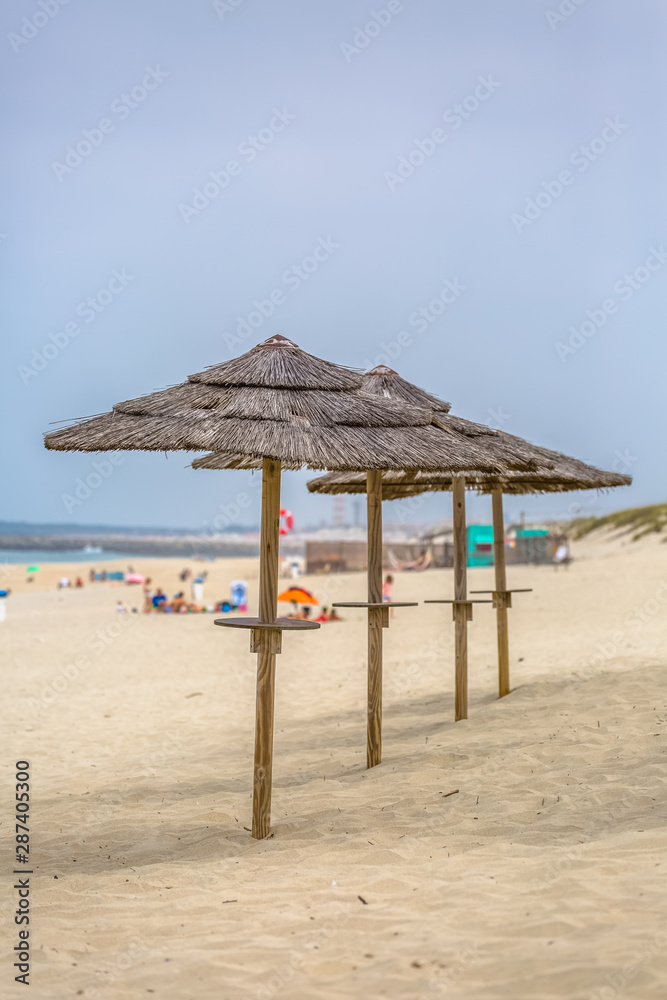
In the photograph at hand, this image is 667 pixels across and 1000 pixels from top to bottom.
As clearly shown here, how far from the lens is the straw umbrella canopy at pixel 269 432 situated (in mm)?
5320

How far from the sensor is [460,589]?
326 inches

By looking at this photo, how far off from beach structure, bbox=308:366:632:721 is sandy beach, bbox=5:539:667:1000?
565mm

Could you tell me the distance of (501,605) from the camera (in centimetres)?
923

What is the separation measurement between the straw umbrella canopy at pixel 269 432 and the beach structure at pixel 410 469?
28cm

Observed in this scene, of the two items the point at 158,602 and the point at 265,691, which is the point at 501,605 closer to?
the point at 265,691

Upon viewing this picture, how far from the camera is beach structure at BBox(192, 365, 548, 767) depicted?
6562 mm

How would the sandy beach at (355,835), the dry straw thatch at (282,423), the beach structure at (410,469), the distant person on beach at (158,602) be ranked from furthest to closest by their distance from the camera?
the distant person on beach at (158,602) < the beach structure at (410,469) < the dry straw thatch at (282,423) < the sandy beach at (355,835)

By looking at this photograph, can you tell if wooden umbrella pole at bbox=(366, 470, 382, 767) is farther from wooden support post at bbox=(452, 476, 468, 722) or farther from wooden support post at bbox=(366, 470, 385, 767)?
wooden support post at bbox=(452, 476, 468, 722)

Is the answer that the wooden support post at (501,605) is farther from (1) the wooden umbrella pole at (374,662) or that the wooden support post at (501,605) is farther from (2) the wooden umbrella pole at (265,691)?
(2) the wooden umbrella pole at (265,691)

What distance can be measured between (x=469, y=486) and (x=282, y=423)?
17.7 ft

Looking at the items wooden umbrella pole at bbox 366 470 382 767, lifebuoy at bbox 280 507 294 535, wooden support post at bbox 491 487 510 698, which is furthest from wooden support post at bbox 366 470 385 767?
lifebuoy at bbox 280 507 294 535

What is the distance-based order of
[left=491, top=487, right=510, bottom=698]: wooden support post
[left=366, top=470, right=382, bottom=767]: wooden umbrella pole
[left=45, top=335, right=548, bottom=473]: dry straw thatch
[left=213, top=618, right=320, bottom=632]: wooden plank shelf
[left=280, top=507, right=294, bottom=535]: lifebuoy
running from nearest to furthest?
1. [left=45, top=335, right=548, bottom=473]: dry straw thatch
2. [left=213, top=618, right=320, bottom=632]: wooden plank shelf
3. [left=366, top=470, right=382, bottom=767]: wooden umbrella pole
4. [left=491, top=487, right=510, bottom=698]: wooden support post
5. [left=280, top=507, right=294, bottom=535]: lifebuoy

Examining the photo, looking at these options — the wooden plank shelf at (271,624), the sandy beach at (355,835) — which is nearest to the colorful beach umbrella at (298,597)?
the sandy beach at (355,835)

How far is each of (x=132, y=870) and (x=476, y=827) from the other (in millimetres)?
2100
